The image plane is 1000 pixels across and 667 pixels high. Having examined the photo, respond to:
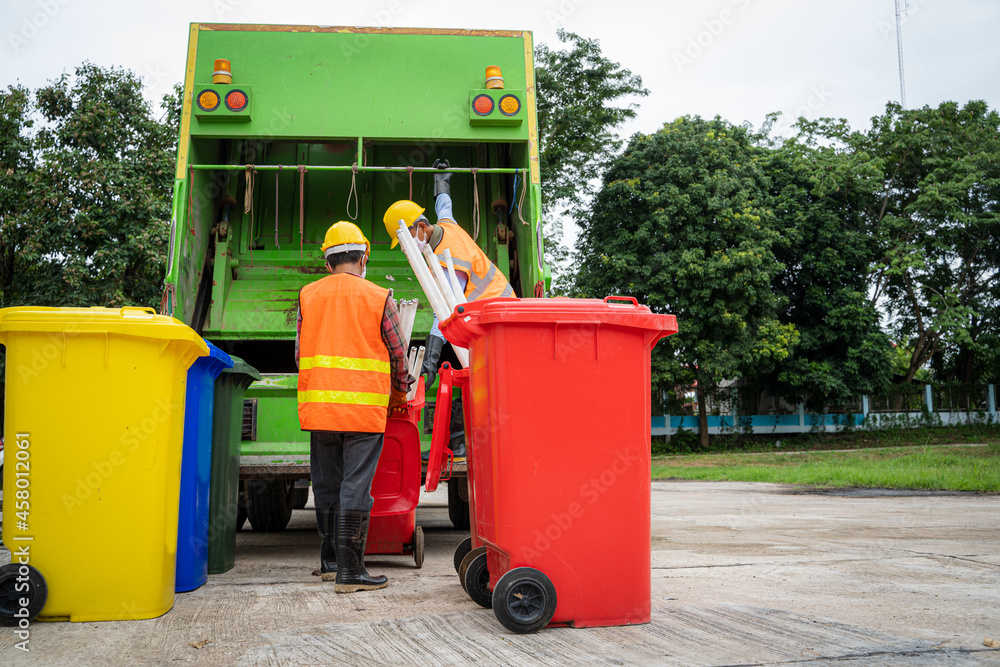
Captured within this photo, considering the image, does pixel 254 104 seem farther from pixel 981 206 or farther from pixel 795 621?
pixel 981 206

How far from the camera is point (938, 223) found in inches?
934

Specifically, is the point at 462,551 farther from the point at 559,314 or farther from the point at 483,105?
the point at 483,105

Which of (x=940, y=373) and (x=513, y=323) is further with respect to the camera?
(x=940, y=373)

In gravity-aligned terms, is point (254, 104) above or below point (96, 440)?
above

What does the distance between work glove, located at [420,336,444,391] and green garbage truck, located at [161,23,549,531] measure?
17.5 inches

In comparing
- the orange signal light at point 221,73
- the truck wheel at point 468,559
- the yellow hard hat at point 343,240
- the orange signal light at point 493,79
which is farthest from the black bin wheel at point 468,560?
the orange signal light at point 221,73

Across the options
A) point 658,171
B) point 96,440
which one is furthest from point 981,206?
point 96,440

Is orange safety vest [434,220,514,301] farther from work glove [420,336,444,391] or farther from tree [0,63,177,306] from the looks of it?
tree [0,63,177,306]

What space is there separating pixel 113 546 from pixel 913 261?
939 inches

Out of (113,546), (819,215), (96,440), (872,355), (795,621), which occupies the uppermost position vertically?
(819,215)

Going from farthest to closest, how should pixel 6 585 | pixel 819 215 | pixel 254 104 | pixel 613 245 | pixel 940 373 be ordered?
1. pixel 940 373
2. pixel 819 215
3. pixel 613 245
4. pixel 254 104
5. pixel 6 585

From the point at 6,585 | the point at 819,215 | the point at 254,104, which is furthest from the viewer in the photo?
the point at 819,215

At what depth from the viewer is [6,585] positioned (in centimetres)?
260

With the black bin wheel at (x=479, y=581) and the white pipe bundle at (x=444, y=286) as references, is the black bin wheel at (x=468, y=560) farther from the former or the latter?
the white pipe bundle at (x=444, y=286)
